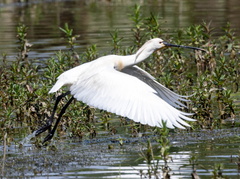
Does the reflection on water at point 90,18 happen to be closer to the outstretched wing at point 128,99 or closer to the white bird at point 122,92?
the white bird at point 122,92

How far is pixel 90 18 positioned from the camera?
2416 cm

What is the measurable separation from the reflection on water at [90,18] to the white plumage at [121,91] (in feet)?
17.6

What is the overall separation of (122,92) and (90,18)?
648 inches

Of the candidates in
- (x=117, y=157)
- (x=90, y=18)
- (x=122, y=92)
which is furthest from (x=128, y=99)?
(x=90, y=18)

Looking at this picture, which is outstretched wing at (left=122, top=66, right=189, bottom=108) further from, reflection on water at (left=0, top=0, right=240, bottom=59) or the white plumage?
reflection on water at (left=0, top=0, right=240, bottom=59)

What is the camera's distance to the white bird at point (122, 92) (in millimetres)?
7672

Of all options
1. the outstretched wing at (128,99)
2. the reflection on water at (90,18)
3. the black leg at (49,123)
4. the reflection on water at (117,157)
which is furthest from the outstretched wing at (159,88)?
the reflection on water at (90,18)

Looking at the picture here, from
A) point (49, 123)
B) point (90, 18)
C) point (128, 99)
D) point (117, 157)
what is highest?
point (90, 18)

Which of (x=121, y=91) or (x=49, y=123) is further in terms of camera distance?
(x=49, y=123)

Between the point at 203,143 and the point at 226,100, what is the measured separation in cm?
129

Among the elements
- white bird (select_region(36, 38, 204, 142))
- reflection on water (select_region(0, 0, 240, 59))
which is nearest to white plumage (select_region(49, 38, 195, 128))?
white bird (select_region(36, 38, 204, 142))

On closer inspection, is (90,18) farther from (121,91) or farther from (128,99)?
(128,99)

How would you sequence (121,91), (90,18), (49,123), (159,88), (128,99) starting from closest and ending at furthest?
1. (128,99)
2. (121,91)
3. (49,123)
4. (159,88)
5. (90,18)

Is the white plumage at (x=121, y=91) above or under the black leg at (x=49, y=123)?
above
